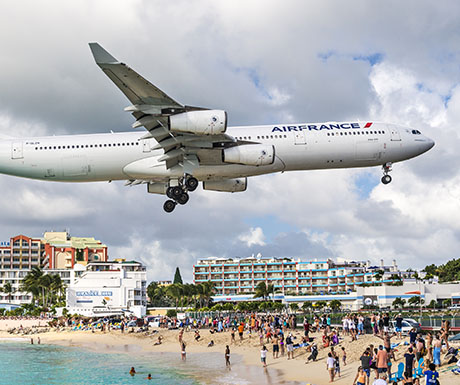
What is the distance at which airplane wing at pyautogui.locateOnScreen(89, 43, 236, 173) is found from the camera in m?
33.5

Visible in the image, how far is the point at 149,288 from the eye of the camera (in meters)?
179

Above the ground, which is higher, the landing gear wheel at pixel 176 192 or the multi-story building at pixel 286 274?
the landing gear wheel at pixel 176 192

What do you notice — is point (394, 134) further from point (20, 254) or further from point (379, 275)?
point (20, 254)

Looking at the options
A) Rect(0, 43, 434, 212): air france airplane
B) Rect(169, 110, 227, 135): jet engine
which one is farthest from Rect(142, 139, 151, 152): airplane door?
Rect(169, 110, 227, 135): jet engine

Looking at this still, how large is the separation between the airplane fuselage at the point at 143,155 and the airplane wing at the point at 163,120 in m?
0.56

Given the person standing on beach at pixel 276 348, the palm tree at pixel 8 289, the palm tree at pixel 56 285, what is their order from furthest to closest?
the palm tree at pixel 8 289 → the palm tree at pixel 56 285 → the person standing on beach at pixel 276 348

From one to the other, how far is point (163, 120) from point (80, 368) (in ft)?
122

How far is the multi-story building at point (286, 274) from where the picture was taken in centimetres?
17175

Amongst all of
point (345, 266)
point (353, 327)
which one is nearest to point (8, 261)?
point (345, 266)

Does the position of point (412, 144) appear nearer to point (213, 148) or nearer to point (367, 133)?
point (367, 133)

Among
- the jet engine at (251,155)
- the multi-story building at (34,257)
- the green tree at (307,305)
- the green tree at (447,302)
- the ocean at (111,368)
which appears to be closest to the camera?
the jet engine at (251,155)

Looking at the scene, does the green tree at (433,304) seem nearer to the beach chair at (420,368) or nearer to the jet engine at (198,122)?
the beach chair at (420,368)

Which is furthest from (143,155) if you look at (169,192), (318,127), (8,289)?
(8,289)

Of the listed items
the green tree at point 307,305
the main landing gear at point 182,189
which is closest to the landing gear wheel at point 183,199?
the main landing gear at point 182,189
